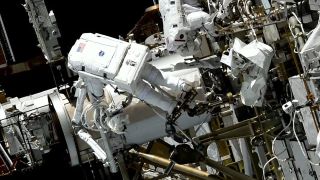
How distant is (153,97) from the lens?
17.9 ft

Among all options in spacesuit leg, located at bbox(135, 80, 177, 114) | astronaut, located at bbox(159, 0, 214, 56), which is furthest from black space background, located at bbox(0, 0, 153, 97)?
spacesuit leg, located at bbox(135, 80, 177, 114)

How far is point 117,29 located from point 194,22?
763 centimetres

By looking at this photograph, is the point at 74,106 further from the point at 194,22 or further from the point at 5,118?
the point at 194,22

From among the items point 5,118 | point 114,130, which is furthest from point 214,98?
point 5,118

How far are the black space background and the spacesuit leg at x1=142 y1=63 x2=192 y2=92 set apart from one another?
24.7 feet

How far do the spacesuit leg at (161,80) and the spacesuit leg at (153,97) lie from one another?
0.08 metres

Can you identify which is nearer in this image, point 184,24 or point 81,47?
point 81,47

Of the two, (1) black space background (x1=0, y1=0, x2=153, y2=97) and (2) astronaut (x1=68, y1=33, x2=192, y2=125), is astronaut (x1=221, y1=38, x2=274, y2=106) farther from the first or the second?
(1) black space background (x1=0, y1=0, x2=153, y2=97)

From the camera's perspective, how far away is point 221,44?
20.3 ft

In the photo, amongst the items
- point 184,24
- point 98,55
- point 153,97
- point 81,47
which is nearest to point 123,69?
point 98,55

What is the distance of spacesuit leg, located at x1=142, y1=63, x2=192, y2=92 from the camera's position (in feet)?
17.8

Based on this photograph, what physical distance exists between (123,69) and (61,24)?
7830 millimetres

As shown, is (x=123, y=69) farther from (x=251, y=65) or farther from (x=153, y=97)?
(x=251, y=65)

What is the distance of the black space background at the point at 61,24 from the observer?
40.8 feet
